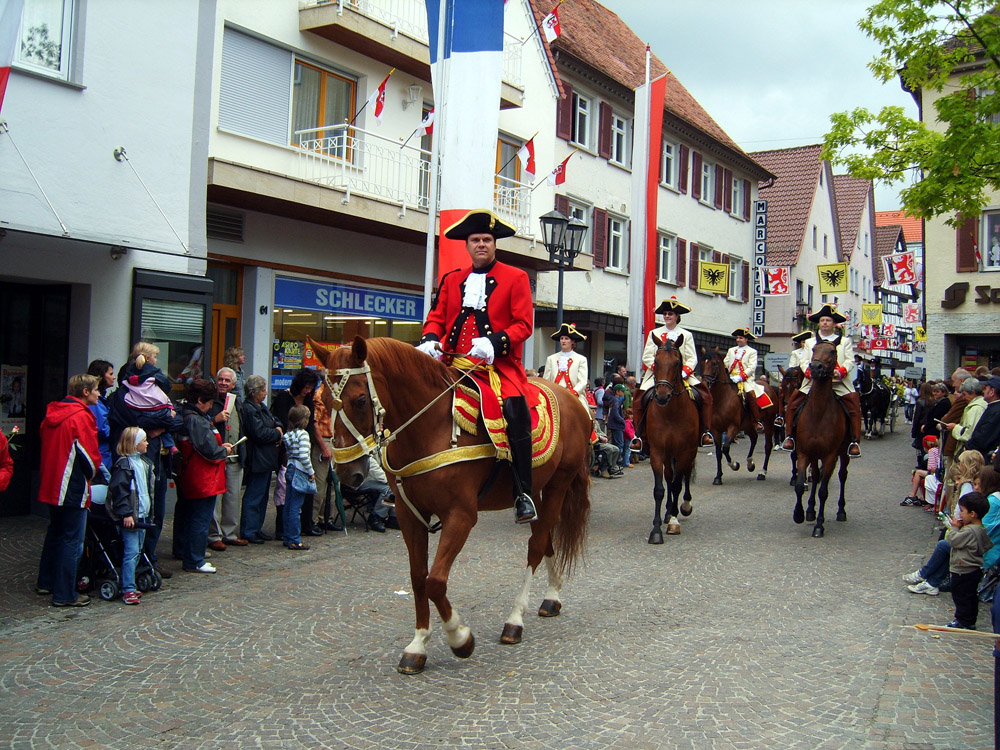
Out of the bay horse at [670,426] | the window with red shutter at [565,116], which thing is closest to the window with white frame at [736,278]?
the window with red shutter at [565,116]

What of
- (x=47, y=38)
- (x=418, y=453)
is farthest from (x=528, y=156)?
(x=418, y=453)

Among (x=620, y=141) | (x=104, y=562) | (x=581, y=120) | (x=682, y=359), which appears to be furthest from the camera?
(x=620, y=141)

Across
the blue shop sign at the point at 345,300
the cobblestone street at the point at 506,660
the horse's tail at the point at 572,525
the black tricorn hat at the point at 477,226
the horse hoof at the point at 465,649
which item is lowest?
the cobblestone street at the point at 506,660

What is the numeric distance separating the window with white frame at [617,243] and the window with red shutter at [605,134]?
1.89 meters

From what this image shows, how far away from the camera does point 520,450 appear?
5.70m

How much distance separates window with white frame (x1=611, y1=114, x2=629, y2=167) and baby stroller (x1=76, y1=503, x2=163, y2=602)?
20.6 m

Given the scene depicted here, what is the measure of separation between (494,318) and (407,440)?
115 cm

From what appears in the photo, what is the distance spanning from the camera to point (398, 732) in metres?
4.47

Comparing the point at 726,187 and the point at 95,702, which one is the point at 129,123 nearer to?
the point at 95,702

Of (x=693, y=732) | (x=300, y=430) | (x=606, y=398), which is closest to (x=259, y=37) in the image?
(x=300, y=430)

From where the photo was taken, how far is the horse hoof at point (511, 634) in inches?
236

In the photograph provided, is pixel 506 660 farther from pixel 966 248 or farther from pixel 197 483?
pixel 966 248

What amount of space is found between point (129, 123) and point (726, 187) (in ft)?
87.3

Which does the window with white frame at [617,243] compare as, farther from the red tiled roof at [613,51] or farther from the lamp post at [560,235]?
the lamp post at [560,235]
